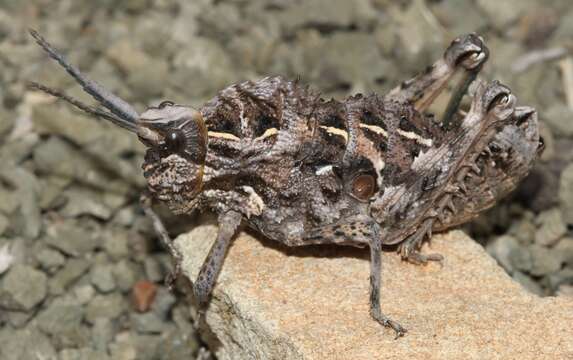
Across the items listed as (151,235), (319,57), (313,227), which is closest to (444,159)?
(313,227)

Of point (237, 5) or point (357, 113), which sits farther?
point (237, 5)

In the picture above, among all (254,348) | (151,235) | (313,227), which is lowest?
(254,348)

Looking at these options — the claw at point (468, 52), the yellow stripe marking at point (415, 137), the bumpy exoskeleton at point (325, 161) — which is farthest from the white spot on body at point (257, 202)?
the claw at point (468, 52)

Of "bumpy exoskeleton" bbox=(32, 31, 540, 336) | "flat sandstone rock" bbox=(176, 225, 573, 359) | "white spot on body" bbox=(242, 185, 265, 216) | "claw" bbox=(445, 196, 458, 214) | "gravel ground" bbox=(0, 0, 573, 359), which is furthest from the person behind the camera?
"gravel ground" bbox=(0, 0, 573, 359)

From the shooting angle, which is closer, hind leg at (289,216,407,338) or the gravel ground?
hind leg at (289,216,407,338)

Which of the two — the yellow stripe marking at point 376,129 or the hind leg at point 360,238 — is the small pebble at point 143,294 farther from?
the yellow stripe marking at point 376,129

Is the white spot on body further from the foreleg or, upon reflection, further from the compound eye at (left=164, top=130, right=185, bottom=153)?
the compound eye at (left=164, top=130, right=185, bottom=153)

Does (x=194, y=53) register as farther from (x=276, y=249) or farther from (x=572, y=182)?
(x=572, y=182)

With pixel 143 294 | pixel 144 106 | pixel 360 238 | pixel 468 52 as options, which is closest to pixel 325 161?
pixel 360 238

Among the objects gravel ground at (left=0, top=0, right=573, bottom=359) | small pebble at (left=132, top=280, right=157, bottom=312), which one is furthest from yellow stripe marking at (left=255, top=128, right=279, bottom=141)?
small pebble at (left=132, top=280, right=157, bottom=312)

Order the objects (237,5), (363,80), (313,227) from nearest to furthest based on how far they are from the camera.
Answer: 1. (313,227)
2. (363,80)
3. (237,5)
